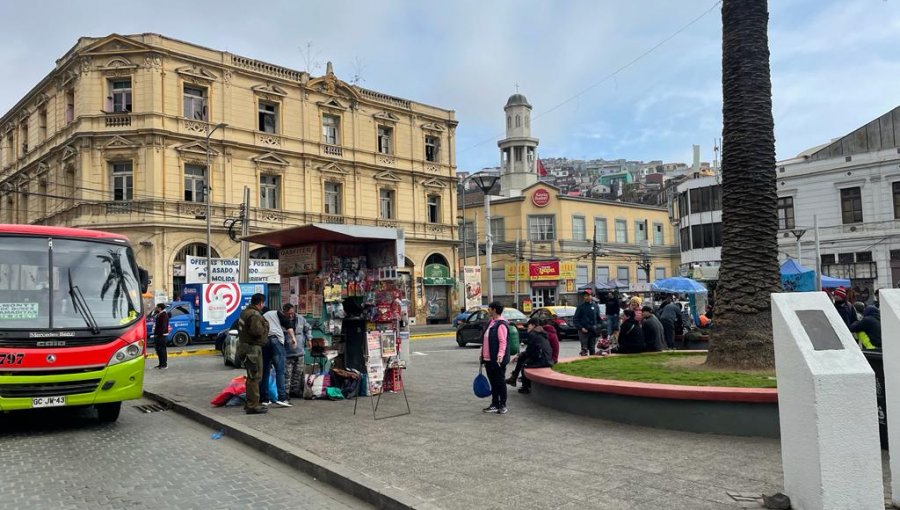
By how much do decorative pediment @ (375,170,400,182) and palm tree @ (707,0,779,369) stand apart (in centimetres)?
3214

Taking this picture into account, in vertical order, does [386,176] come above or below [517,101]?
below

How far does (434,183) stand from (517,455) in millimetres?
38038

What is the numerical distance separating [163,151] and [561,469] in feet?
101

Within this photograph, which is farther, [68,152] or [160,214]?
[68,152]

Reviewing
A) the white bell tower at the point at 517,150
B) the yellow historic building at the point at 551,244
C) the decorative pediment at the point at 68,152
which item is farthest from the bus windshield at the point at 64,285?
the white bell tower at the point at 517,150

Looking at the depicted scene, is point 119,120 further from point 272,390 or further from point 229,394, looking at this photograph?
point 272,390

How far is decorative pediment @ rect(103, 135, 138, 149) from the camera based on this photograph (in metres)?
31.8

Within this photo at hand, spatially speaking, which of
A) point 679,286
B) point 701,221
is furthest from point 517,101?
point 679,286

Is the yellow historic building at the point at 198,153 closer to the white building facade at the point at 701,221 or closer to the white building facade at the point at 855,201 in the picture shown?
the white building facade at the point at 701,221

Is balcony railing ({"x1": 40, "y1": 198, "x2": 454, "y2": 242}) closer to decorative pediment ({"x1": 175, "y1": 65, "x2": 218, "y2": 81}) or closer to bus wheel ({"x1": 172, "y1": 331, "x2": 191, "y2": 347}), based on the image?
decorative pediment ({"x1": 175, "y1": 65, "x2": 218, "y2": 81})

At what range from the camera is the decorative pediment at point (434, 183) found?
143 feet

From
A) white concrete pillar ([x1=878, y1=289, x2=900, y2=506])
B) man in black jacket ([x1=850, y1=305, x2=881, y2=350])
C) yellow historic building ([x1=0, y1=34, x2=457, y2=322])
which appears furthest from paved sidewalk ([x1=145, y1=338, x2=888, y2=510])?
yellow historic building ([x1=0, y1=34, x2=457, y2=322])

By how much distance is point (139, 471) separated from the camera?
23.0 ft

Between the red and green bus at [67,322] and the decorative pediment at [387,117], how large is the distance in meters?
32.6
